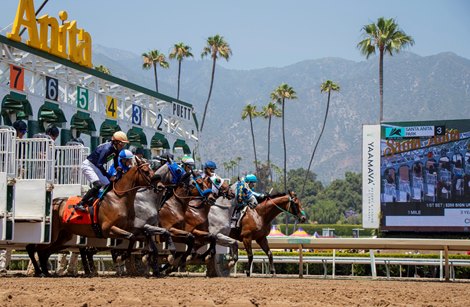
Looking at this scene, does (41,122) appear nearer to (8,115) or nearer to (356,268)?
(8,115)

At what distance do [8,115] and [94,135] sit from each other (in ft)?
9.88

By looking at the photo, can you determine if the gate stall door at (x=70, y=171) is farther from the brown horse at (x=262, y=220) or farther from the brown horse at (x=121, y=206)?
the brown horse at (x=262, y=220)

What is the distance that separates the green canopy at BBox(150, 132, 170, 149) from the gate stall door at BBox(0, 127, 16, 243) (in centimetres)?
996

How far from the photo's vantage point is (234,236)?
19625 mm

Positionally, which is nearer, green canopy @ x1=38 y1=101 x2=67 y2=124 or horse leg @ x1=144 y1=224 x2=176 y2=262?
horse leg @ x1=144 y1=224 x2=176 y2=262

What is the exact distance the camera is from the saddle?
14.9 meters

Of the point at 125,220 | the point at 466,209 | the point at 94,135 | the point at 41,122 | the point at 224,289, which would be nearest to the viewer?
the point at 224,289

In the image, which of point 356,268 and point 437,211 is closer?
point 356,268

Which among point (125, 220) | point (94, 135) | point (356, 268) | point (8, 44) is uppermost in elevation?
point (8, 44)

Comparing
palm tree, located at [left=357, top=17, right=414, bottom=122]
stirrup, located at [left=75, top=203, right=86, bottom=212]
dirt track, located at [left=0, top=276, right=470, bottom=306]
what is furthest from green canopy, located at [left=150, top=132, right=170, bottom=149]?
palm tree, located at [left=357, top=17, right=414, bottom=122]

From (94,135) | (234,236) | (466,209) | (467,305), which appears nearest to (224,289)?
(467,305)

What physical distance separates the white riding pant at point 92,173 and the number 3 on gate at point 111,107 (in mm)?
6669

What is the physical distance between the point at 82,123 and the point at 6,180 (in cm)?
641

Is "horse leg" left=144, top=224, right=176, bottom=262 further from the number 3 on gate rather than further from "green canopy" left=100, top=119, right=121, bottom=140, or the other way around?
the number 3 on gate
